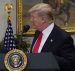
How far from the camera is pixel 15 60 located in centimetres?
135

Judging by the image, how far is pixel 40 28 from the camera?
2164 millimetres

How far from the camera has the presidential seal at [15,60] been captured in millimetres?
1332

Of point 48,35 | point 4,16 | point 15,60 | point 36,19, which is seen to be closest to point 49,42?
point 48,35

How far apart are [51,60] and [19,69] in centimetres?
15

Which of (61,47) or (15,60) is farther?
(61,47)

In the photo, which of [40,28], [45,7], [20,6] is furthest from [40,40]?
[20,6]

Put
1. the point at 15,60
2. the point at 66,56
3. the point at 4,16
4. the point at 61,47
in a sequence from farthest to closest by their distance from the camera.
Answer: the point at 4,16 → the point at 61,47 → the point at 66,56 → the point at 15,60

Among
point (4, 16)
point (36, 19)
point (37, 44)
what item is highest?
point (36, 19)

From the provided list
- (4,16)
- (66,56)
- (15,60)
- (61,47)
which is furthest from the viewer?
(4,16)

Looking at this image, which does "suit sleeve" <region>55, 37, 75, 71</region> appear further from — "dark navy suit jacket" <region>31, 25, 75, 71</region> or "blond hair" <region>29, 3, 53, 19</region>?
"blond hair" <region>29, 3, 53, 19</region>

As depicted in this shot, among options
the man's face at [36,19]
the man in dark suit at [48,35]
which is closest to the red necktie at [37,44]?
the man in dark suit at [48,35]

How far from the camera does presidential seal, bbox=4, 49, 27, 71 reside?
133 centimetres

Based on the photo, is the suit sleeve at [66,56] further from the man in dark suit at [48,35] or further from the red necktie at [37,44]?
the red necktie at [37,44]

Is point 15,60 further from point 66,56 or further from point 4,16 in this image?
point 4,16
